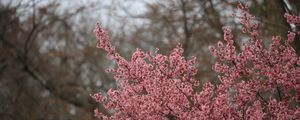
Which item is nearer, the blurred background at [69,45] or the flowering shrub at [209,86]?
the flowering shrub at [209,86]

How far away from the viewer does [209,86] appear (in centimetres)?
418

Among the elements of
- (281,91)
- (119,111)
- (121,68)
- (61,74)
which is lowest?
(119,111)

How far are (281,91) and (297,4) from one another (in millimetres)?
1957

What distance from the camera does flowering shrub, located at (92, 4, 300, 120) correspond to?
13.9ft

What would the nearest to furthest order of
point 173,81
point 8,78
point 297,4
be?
point 173,81 → point 297,4 → point 8,78

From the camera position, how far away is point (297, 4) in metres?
6.21

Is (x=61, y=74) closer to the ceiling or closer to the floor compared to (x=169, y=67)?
closer to the ceiling

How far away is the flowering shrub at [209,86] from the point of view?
167 inches

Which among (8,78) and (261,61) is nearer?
(261,61)

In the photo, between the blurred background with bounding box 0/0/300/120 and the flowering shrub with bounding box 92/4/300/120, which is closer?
the flowering shrub with bounding box 92/4/300/120

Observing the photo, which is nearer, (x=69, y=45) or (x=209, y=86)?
(x=209, y=86)

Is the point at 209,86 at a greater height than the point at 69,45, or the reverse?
the point at 69,45

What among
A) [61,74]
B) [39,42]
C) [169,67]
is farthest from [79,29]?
[169,67]

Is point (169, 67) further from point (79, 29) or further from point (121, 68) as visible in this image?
point (79, 29)
